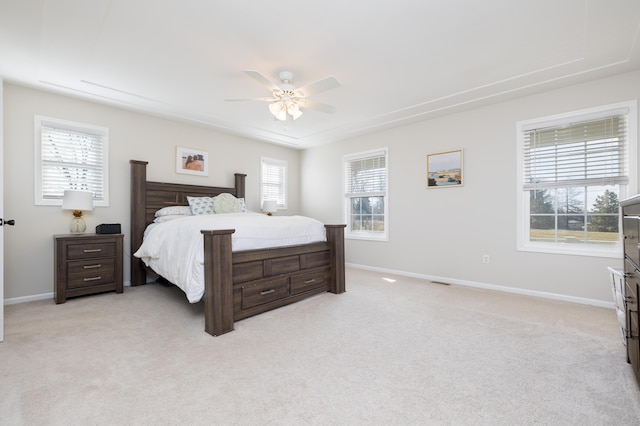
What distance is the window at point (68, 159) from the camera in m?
3.50

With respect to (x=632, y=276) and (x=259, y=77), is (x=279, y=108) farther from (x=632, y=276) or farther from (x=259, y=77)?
(x=632, y=276)

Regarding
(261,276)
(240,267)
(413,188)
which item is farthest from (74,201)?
(413,188)

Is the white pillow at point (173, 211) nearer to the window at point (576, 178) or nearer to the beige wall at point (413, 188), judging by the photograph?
the beige wall at point (413, 188)

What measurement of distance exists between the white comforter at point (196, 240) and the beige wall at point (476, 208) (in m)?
1.94

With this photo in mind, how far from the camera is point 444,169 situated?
432cm

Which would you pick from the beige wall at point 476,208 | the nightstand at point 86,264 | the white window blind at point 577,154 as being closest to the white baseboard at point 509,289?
the beige wall at point 476,208

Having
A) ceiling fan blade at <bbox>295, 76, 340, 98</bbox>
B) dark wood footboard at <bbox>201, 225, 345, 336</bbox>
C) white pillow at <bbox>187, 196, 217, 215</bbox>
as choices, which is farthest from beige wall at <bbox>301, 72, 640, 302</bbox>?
white pillow at <bbox>187, 196, 217, 215</bbox>

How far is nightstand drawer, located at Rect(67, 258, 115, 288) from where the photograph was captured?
3.32 m

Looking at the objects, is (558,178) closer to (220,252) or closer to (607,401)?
(607,401)

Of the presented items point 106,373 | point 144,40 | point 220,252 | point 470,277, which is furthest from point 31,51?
point 470,277

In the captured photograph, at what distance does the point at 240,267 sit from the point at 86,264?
2.17 meters

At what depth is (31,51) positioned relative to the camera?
2.65 meters

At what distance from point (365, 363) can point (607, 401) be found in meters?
1.29

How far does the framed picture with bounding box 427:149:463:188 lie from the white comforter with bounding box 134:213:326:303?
2108 millimetres
